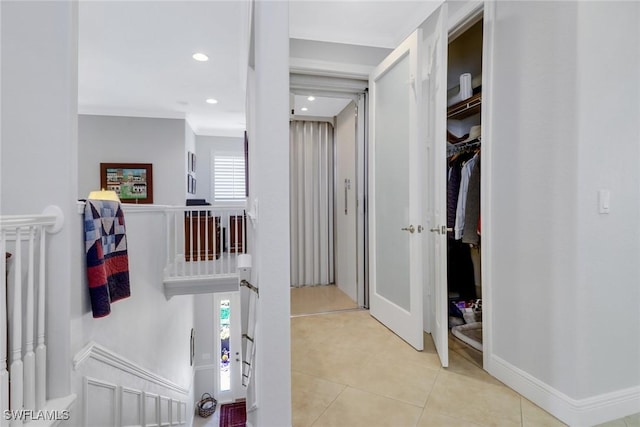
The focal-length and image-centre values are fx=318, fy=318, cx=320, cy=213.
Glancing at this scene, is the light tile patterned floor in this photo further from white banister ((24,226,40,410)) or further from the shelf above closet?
the shelf above closet

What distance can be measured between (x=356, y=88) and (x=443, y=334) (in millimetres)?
2307

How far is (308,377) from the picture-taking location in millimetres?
1890

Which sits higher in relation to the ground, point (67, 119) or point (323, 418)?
point (67, 119)

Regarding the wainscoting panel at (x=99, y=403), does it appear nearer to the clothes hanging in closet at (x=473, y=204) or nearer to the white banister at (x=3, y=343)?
the white banister at (x=3, y=343)

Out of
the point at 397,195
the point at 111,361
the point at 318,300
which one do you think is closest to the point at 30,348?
the point at 111,361

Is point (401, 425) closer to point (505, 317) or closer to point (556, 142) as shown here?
point (505, 317)

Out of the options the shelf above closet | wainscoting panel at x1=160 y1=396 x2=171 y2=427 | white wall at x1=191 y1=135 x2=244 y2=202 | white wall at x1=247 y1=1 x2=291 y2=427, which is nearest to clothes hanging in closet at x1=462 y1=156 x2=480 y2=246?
the shelf above closet

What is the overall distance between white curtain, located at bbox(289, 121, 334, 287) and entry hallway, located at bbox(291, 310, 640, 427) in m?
1.86

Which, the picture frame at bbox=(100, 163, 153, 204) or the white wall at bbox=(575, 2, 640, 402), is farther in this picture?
the picture frame at bbox=(100, 163, 153, 204)

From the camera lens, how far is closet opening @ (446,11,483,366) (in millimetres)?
2391

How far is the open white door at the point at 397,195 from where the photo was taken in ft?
7.18

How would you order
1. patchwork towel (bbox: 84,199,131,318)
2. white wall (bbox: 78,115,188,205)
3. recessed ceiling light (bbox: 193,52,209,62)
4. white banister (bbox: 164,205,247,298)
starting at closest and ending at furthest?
1. patchwork towel (bbox: 84,199,131,318)
2. recessed ceiling light (bbox: 193,52,209,62)
3. white banister (bbox: 164,205,247,298)
4. white wall (bbox: 78,115,188,205)

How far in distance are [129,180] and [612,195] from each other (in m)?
5.85

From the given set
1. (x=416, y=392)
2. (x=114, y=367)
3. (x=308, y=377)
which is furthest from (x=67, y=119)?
(x=416, y=392)
